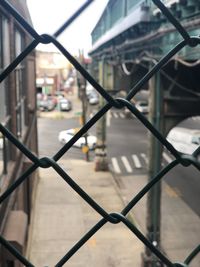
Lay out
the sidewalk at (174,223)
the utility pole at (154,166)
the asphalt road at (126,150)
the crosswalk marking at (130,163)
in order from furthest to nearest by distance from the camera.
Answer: the crosswalk marking at (130,163) → the asphalt road at (126,150) → the sidewalk at (174,223) → the utility pole at (154,166)

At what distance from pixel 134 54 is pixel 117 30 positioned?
99 centimetres

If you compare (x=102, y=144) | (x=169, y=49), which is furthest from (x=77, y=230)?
(x=102, y=144)

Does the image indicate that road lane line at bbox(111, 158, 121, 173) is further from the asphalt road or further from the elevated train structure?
the elevated train structure

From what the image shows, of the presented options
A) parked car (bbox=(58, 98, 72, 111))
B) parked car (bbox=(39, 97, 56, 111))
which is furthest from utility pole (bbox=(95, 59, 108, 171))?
parked car (bbox=(39, 97, 56, 111))

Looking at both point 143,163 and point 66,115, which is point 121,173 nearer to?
point 143,163

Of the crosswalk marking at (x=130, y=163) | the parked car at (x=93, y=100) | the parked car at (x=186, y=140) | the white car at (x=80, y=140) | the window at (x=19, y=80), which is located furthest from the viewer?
the parked car at (x=93, y=100)

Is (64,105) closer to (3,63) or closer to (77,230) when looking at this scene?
(77,230)

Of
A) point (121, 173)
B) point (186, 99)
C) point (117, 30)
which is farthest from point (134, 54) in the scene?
point (121, 173)

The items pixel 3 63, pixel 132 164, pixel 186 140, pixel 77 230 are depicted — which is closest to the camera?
pixel 3 63

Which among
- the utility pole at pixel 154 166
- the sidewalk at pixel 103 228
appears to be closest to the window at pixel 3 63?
the utility pole at pixel 154 166

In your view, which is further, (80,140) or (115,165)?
(80,140)

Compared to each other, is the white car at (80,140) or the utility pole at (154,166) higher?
the utility pole at (154,166)

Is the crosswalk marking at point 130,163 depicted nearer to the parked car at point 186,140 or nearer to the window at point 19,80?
the parked car at point 186,140

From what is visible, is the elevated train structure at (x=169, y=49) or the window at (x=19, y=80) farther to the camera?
the window at (x=19, y=80)
